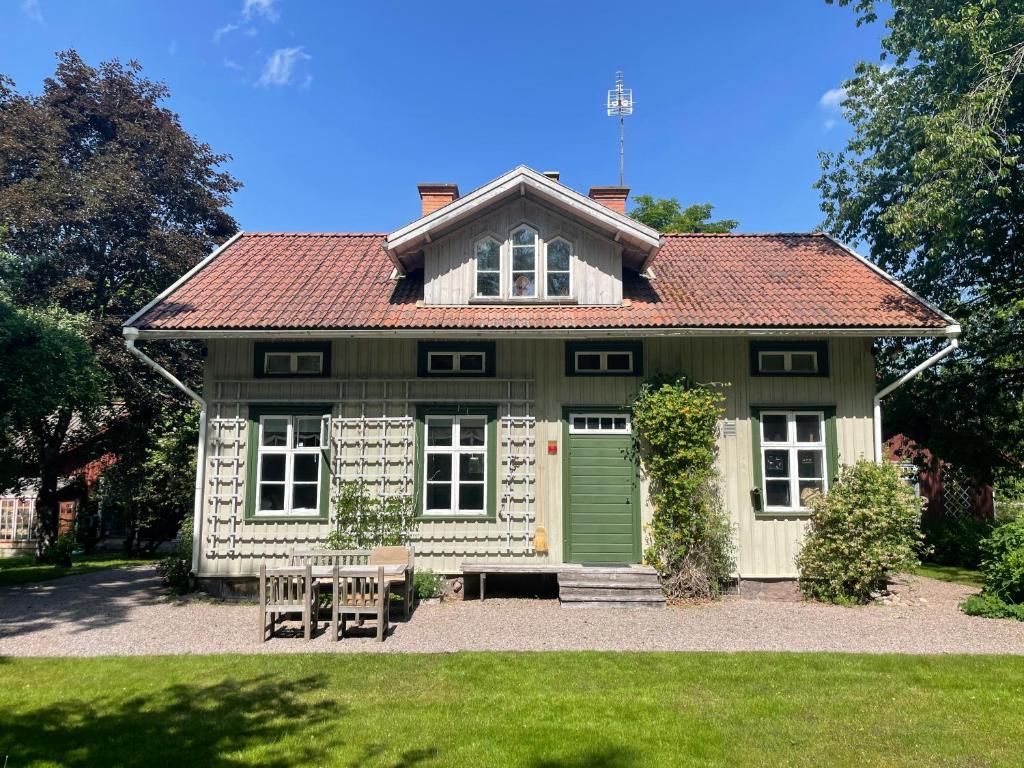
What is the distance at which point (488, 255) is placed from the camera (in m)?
11.0

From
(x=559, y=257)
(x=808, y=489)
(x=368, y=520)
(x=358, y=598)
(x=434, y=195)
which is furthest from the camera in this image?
(x=434, y=195)

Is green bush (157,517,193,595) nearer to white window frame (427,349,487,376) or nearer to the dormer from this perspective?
white window frame (427,349,487,376)

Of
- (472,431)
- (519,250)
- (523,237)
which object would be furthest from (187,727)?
(523,237)

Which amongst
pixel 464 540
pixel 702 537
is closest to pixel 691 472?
pixel 702 537

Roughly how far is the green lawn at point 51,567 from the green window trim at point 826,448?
45.8ft

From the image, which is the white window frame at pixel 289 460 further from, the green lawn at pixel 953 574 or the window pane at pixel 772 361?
the green lawn at pixel 953 574

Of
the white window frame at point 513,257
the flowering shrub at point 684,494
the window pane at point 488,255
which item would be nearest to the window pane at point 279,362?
the window pane at point 488,255

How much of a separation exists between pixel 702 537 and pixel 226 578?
760 cm

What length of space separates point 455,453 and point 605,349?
3040mm

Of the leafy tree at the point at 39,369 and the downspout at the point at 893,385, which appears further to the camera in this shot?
the leafy tree at the point at 39,369

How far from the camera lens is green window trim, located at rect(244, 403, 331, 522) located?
10.0 metres

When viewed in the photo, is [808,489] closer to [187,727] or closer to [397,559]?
[397,559]

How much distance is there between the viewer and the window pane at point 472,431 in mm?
10383

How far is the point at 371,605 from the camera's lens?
7723mm
